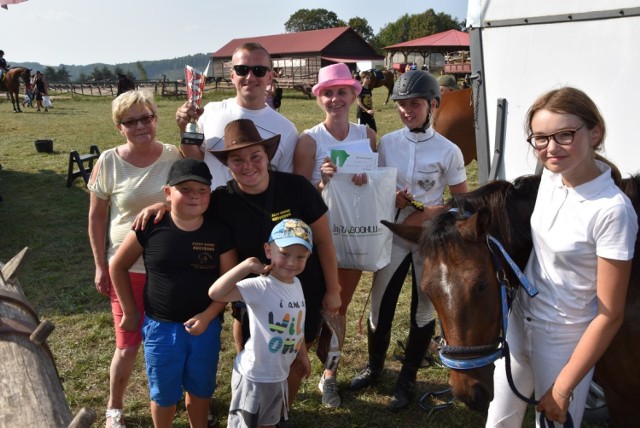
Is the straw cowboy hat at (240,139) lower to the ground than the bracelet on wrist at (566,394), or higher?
higher

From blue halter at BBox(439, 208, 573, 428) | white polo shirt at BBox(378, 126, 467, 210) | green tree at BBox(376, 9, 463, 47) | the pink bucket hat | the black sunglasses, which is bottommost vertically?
blue halter at BBox(439, 208, 573, 428)

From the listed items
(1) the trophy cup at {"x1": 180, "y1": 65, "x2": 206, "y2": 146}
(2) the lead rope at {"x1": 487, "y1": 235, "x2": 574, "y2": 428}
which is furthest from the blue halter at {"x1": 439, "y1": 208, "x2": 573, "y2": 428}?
(1) the trophy cup at {"x1": 180, "y1": 65, "x2": 206, "y2": 146}

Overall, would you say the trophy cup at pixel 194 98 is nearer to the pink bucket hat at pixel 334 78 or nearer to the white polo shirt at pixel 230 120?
the white polo shirt at pixel 230 120

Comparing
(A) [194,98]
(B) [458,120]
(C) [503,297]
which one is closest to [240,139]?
(A) [194,98]

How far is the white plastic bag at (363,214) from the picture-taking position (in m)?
2.82

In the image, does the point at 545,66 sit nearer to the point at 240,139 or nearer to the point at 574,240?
the point at 574,240

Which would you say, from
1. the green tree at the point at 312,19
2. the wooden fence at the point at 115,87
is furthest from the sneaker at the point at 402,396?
the green tree at the point at 312,19

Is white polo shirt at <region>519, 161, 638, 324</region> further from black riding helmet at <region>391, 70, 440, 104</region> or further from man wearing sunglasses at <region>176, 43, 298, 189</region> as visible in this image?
man wearing sunglasses at <region>176, 43, 298, 189</region>

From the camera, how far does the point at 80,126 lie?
1780cm

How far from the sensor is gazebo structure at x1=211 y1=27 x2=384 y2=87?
48344mm

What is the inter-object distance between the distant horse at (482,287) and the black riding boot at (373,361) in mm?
1409

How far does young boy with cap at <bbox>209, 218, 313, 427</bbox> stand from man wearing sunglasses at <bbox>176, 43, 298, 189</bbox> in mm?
772

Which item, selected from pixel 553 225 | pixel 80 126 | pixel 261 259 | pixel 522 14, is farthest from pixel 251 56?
pixel 80 126

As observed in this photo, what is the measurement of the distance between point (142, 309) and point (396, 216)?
5.27 ft
